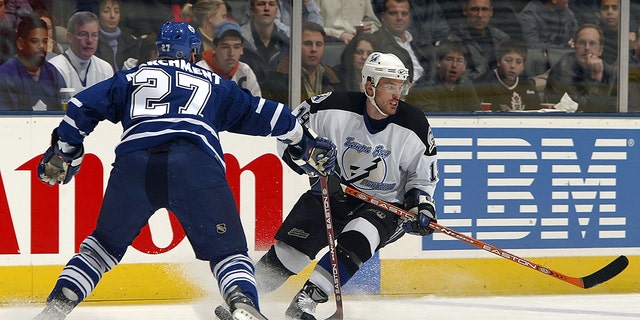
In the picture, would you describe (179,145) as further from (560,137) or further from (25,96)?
(560,137)

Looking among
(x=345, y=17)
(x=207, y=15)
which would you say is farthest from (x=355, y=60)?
(x=207, y=15)

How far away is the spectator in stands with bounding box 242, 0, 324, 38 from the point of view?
4.78 metres

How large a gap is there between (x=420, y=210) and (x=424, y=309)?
782mm

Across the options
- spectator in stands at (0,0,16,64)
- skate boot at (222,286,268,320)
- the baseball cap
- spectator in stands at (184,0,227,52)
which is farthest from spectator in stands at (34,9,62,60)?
skate boot at (222,286,268,320)

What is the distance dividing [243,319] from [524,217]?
6.91 feet

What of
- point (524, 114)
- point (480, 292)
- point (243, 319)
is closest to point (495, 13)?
point (524, 114)

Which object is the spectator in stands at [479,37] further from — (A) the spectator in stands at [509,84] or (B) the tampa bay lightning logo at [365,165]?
(B) the tampa bay lightning logo at [365,165]

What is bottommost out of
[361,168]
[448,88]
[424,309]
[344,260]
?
[424,309]

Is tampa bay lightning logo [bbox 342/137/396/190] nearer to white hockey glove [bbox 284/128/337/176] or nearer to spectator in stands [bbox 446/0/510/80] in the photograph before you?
white hockey glove [bbox 284/128/337/176]

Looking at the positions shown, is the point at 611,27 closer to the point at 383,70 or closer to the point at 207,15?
the point at 383,70

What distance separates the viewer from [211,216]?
322 centimetres

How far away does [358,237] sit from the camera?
152 inches

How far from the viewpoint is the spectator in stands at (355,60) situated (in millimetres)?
4891

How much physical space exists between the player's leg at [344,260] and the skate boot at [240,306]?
686mm
